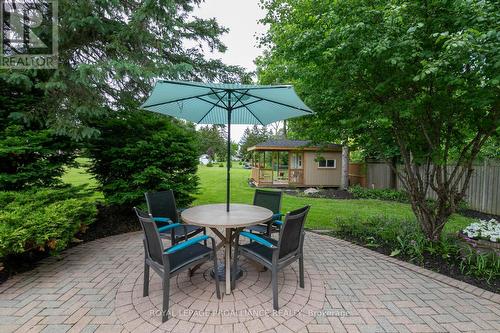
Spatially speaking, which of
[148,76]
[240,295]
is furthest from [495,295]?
[148,76]

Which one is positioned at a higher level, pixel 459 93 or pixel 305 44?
pixel 305 44

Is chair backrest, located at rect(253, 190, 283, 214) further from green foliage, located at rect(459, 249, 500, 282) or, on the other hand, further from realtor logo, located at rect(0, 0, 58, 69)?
realtor logo, located at rect(0, 0, 58, 69)

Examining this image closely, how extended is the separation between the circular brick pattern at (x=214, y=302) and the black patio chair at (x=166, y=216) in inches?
21.4

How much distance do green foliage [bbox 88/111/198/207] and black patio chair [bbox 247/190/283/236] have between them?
2082 millimetres

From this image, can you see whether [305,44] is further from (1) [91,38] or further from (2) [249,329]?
(1) [91,38]

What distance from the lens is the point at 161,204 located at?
3621 mm

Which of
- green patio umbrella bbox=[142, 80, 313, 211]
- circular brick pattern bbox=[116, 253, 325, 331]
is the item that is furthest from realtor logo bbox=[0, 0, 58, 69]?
circular brick pattern bbox=[116, 253, 325, 331]

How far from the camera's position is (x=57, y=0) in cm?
388

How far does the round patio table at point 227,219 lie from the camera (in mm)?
2576

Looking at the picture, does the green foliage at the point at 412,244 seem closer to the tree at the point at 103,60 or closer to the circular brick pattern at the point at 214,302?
the circular brick pattern at the point at 214,302

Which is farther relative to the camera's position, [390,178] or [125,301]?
[390,178]

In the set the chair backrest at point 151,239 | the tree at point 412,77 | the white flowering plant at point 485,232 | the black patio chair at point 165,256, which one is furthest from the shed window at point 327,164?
the chair backrest at point 151,239

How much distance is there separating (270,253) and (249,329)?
0.78 meters

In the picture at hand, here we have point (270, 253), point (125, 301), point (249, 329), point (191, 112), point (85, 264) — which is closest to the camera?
point (249, 329)
